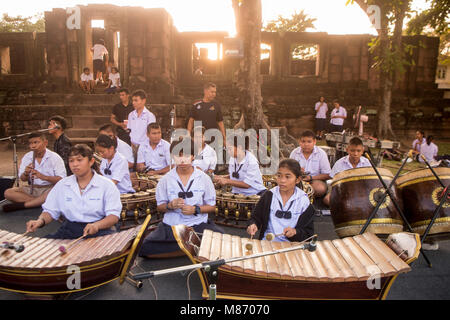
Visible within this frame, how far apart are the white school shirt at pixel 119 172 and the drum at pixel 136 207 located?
311mm

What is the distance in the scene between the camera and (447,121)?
59.9ft

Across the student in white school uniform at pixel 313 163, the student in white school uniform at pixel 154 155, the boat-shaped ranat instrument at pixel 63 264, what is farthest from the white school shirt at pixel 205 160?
the boat-shaped ranat instrument at pixel 63 264

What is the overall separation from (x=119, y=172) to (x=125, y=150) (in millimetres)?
1554

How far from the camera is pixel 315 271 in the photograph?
2990 millimetres

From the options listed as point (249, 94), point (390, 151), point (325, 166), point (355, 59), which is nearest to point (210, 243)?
point (325, 166)

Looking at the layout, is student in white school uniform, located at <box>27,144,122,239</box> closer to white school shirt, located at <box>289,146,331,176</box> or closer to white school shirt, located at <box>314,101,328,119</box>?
white school shirt, located at <box>289,146,331,176</box>

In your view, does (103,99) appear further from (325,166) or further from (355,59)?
(355,59)

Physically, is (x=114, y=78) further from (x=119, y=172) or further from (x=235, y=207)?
(x=235, y=207)

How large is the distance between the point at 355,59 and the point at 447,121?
5771 mm

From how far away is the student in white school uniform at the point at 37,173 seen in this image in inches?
229

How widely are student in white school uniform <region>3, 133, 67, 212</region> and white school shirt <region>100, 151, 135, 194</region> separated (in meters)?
0.93

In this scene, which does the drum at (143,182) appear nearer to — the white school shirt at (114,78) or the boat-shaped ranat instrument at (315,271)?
the boat-shaped ranat instrument at (315,271)

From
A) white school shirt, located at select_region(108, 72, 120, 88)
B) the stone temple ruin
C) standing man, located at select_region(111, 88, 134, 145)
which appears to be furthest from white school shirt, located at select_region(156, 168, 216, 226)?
white school shirt, located at select_region(108, 72, 120, 88)
